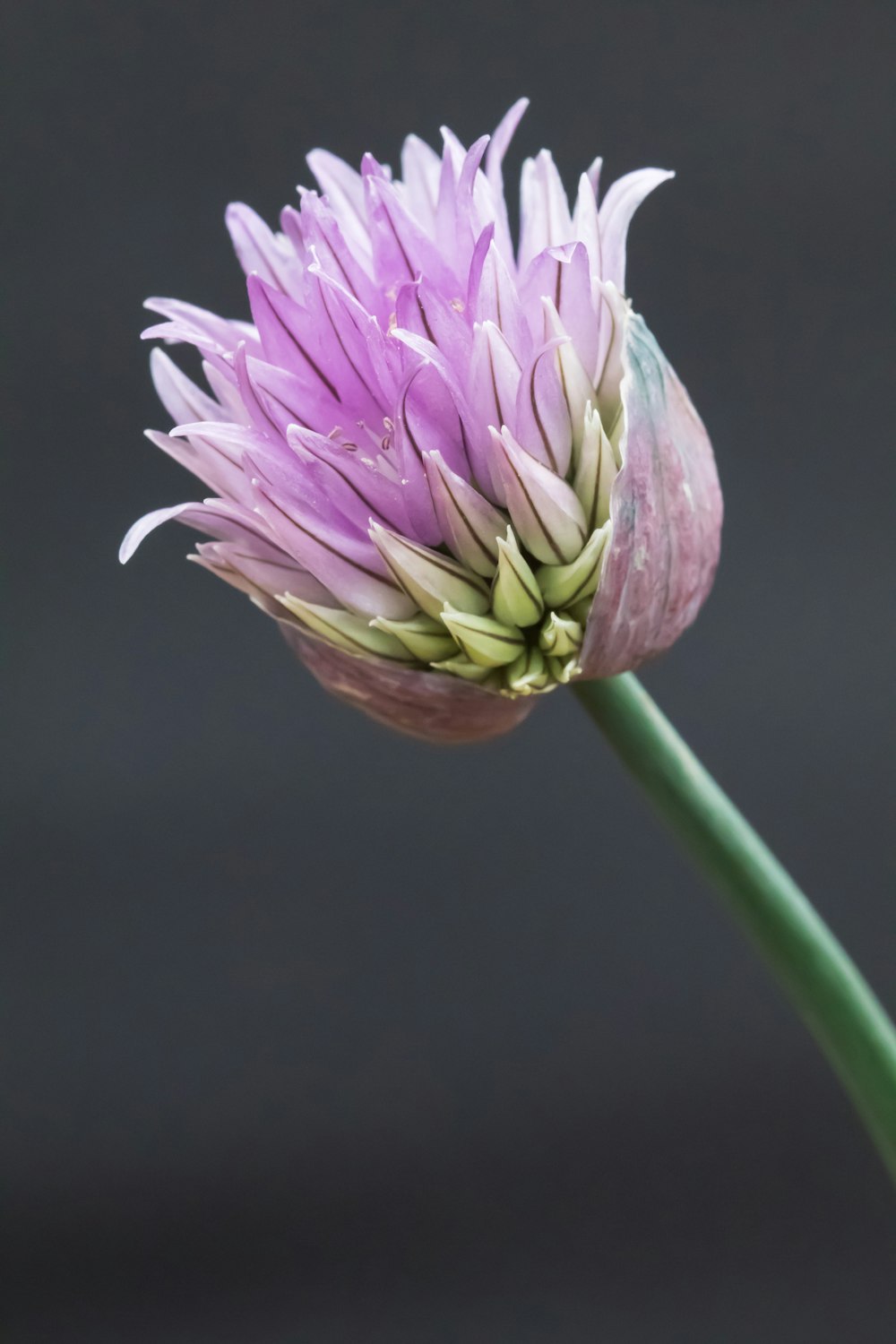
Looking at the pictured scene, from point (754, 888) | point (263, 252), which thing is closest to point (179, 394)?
point (263, 252)

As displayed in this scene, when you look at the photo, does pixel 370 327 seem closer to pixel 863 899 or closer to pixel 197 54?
pixel 197 54

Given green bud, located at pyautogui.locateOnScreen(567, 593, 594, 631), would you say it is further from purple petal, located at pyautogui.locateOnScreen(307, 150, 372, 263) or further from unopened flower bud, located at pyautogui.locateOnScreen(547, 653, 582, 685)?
purple petal, located at pyautogui.locateOnScreen(307, 150, 372, 263)

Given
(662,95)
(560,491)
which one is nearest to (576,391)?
(560,491)

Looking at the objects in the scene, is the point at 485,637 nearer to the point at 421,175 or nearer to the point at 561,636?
the point at 561,636

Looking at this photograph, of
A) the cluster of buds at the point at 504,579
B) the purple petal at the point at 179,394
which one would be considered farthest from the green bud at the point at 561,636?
the purple petal at the point at 179,394

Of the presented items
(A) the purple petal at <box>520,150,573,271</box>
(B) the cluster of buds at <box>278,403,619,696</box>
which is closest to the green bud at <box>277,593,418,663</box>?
(B) the cluster of buds at <box>278,403,619,696</box>

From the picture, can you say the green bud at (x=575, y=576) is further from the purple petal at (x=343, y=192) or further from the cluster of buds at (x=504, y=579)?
the purple petal at (x=343, y=192)
